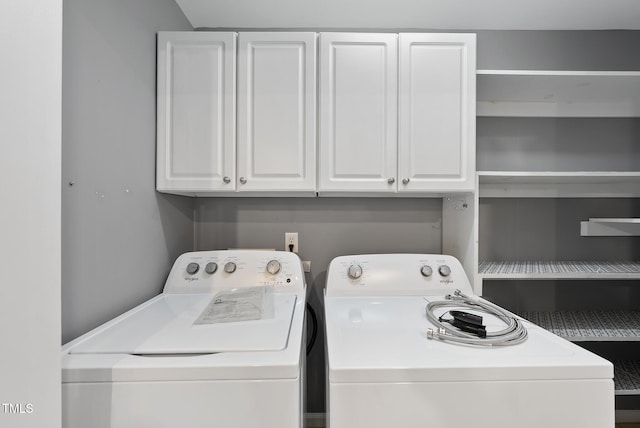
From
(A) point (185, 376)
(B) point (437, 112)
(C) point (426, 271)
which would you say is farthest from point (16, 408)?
(B) point (437, 112)

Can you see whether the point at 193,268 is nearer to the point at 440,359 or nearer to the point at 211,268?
the point at 211,268

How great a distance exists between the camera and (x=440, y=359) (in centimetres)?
82

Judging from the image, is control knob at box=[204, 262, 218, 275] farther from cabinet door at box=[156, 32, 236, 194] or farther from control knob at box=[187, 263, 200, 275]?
cabinet door at box=[156, 32, 236, 194]

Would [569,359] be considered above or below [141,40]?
below

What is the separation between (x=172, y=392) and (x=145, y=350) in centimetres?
15

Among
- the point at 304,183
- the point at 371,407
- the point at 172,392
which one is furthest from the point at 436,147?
the point at 172,392

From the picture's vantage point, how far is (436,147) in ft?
4.75

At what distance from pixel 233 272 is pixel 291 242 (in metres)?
0.45

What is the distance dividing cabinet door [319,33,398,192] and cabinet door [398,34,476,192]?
6 centimetres

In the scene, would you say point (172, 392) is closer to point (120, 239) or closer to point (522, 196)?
point (120, 239)

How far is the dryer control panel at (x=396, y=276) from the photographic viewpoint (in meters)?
1.46

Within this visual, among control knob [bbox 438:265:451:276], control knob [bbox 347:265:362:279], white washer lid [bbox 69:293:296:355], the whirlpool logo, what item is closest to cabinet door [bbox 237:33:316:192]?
control knob [bbox 347:265:362:279]

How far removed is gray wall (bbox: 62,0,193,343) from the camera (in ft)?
3.00

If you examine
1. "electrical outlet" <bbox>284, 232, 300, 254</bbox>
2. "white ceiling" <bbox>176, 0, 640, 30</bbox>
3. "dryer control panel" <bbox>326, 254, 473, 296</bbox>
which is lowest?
"dryer control panel" <bbox>326, 254, 473, 296</bbox>
